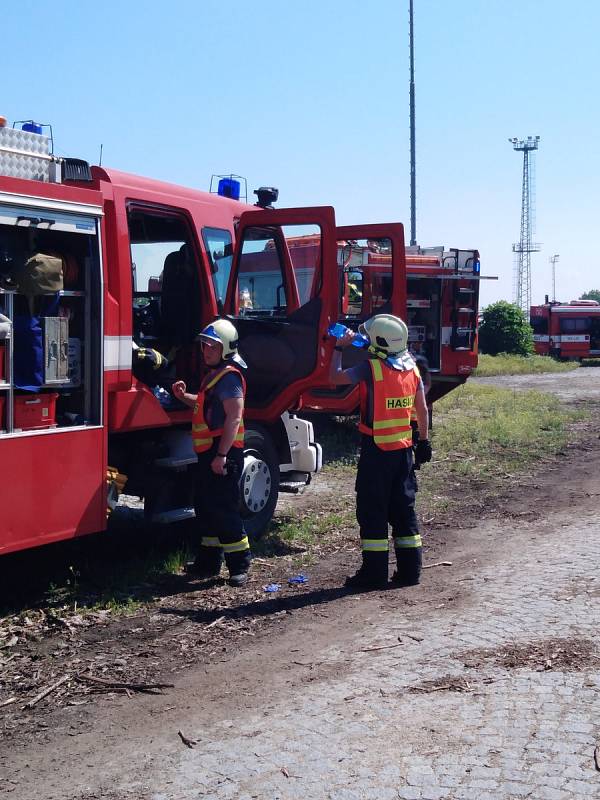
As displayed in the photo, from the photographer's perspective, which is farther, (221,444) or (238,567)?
(238,567)

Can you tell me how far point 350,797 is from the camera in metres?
3.80

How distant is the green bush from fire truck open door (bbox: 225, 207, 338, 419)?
1291 inches

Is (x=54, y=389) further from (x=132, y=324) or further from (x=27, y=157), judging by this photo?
(x=27, y=157)

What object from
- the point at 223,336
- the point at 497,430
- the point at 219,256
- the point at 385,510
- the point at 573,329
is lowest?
the point at 497,430

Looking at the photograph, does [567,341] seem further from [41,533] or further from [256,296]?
[41,533]

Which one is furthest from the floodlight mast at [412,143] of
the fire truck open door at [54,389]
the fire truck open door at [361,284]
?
the fire truck open door at [54,389]

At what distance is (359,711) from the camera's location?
4.65 metres

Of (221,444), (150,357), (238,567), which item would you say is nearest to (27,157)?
(150,357)

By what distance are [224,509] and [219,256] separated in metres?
2.22

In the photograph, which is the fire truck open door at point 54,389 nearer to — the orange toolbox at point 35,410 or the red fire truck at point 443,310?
the orange toolbox at point 35,410

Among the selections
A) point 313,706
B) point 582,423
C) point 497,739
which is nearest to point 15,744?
point 313,706

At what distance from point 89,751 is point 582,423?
1484cm

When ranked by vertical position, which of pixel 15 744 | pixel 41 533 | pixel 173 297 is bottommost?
pixel 15 744

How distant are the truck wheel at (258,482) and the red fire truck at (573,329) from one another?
114ft
